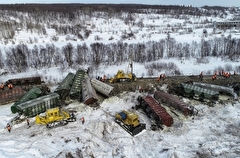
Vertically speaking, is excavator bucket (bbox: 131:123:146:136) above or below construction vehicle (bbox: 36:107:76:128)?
below

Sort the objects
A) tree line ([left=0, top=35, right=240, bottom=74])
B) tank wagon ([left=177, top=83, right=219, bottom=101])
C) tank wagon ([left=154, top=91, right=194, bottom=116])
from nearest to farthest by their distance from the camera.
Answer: tank wagon ([left=154, top=91, right=194, bottom=116]) → tank wagon ([left=177, top=83, right=219, bottom=101]) → tree line ([left=0, top=35, right=240, bottom=74])

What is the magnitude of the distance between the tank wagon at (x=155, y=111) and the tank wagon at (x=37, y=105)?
8778 millimetres

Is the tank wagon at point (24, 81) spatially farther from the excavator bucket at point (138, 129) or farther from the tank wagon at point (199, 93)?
the tank wagon at point (199, 93)

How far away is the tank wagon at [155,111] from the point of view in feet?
61.7

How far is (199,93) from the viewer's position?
2330cm

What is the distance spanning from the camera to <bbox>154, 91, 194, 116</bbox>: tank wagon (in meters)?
20.4

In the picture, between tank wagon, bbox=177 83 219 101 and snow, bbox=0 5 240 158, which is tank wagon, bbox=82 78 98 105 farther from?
tank wagon, bbox=177 83 219 101

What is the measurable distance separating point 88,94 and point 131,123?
255 inches

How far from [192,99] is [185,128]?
611 cm

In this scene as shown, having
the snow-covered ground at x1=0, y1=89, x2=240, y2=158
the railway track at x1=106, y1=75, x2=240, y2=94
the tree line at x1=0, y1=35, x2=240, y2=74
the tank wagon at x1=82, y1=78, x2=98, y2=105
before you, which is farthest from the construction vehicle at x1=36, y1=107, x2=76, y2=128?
the tree line at x1=0, y1=35, x2=240, y2=74

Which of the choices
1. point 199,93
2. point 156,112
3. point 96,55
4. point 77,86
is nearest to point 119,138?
point 156,112

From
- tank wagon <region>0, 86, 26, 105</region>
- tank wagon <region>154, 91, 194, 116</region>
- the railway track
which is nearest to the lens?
tank wagon <region>154, 91, 194, 116</region>

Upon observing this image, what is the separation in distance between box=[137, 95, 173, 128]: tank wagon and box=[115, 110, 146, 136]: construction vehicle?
169cm

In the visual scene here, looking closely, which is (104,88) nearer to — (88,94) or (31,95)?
(88,94)
